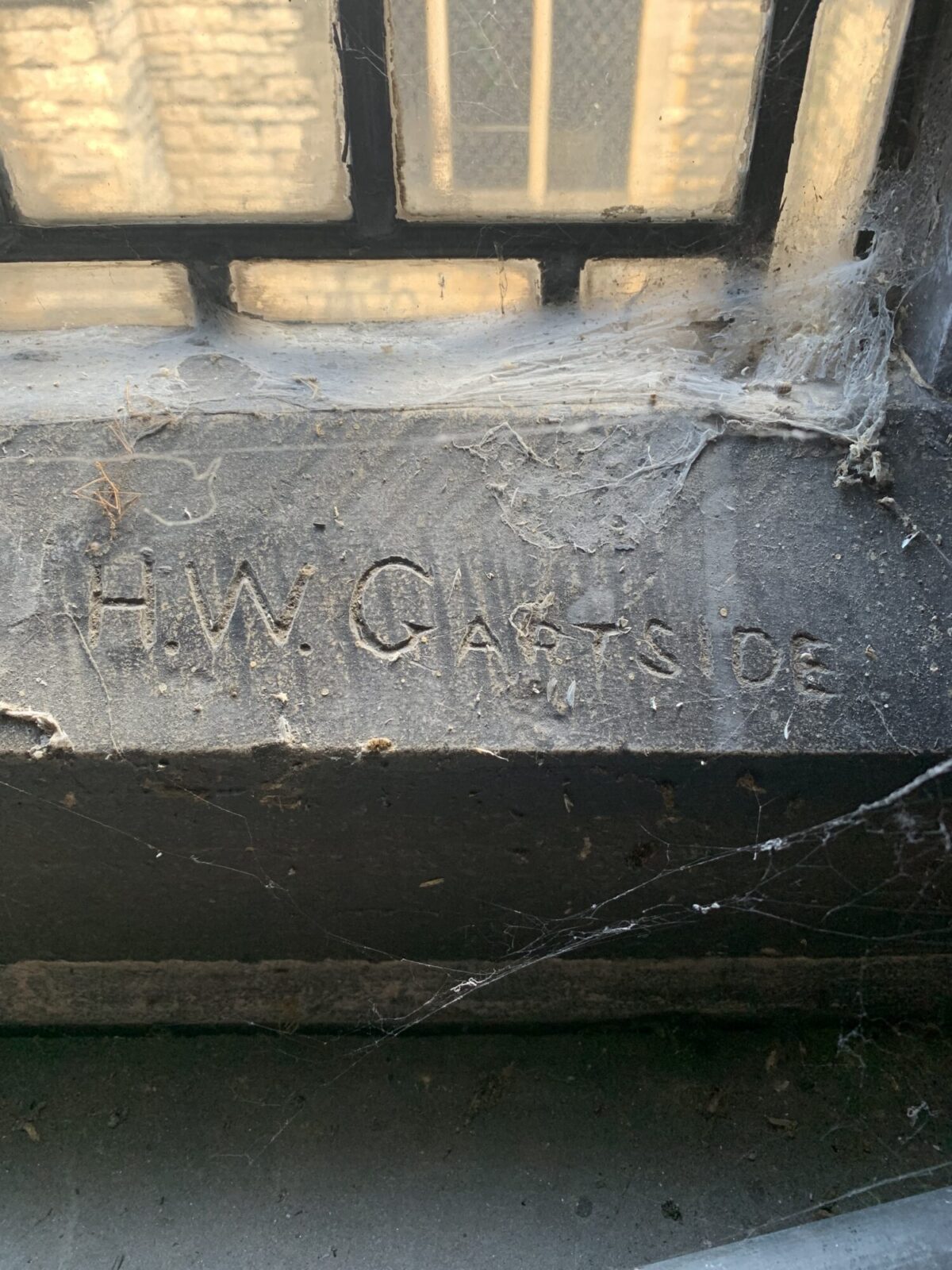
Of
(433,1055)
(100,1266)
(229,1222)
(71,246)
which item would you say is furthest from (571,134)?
(100,1266)

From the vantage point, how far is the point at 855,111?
4.46ft

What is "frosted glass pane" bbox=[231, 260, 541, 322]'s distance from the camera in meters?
1.51

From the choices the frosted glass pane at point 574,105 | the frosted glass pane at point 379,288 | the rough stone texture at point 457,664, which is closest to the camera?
the rough stone texture at point 457,664

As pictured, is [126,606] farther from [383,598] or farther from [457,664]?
[457,664]

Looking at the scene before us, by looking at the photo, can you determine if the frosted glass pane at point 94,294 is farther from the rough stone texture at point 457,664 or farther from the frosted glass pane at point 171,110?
the rough stone texture at point 457,664

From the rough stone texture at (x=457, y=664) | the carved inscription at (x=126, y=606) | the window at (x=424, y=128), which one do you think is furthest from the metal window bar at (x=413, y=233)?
the carved inscription at (x=126, y=606)

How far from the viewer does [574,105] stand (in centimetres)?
137

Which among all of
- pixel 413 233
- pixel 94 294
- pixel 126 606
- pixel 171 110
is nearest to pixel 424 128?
pixel 413 233

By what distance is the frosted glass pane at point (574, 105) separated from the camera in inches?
50.9

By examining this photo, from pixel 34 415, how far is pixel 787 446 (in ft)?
3.73

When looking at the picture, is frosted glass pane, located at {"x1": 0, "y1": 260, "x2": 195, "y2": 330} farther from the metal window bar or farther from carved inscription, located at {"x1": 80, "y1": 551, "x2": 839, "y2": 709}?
carved inscription, located at {"x1": 80, "y1": 551, "x2": 839, "y2": 709}

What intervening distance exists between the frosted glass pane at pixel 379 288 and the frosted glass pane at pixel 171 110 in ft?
0.30

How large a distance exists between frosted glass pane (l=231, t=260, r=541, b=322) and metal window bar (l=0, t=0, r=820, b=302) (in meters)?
0.02

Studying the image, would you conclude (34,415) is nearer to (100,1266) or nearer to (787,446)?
(787,446)
